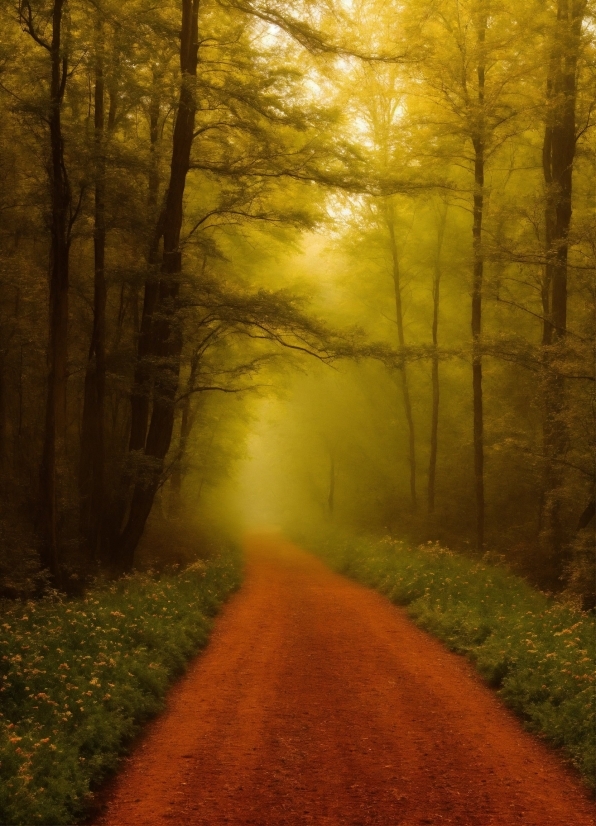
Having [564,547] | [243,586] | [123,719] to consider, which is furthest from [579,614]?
[243,586]

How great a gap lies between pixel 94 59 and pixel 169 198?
3.08m

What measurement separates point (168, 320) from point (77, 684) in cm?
847

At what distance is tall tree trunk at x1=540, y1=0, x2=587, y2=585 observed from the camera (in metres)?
13.9

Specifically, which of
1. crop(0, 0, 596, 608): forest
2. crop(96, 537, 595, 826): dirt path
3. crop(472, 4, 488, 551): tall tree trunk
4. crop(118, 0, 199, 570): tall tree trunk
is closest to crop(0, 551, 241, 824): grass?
crop(96, 537, 595, 826): dirt path

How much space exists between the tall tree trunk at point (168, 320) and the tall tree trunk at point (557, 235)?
777 cm

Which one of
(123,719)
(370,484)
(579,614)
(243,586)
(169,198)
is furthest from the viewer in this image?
(370,484)

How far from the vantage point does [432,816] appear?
5.04 m

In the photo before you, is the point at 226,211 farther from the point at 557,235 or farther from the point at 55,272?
the point at 557,235

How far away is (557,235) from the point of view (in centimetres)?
1511

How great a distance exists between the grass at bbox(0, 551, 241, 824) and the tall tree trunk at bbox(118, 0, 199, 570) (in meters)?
3.23

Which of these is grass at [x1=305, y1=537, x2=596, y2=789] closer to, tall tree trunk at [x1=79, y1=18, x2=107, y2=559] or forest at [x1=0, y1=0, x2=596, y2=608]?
forest at [x1=0, y1=0, x2=596, y2=608]

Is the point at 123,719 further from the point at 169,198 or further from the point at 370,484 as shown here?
the point at 370,484

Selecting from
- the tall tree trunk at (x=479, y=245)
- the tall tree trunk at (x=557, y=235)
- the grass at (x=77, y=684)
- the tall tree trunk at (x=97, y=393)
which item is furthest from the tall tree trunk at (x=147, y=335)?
the tall tree trunk at (x=557, y=235)

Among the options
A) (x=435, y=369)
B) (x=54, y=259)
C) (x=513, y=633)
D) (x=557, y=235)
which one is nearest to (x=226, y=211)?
(x=54, y=259)
